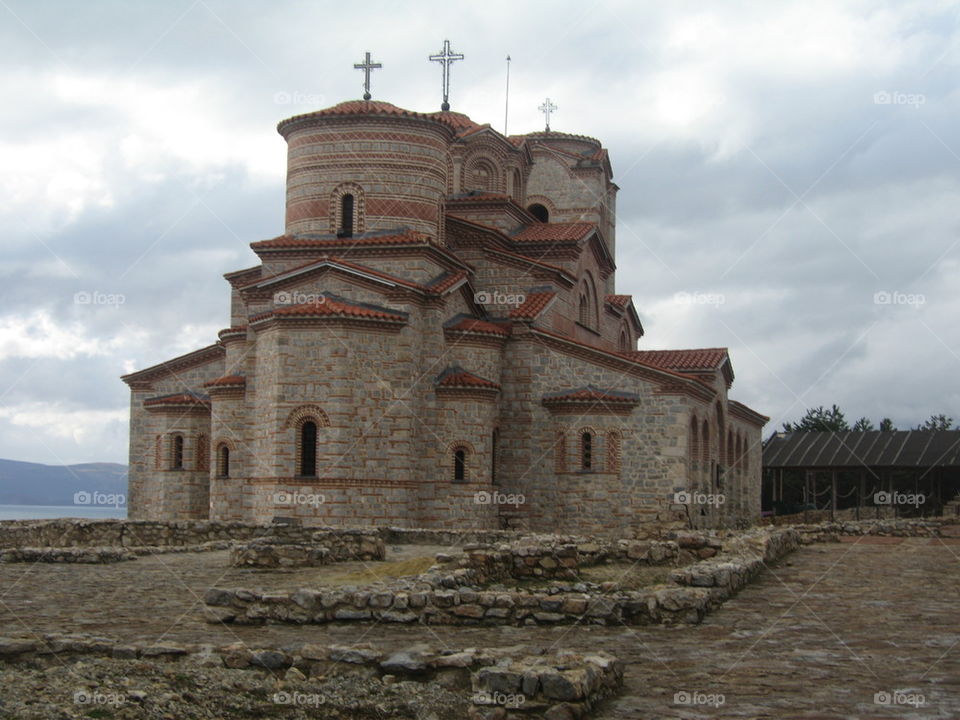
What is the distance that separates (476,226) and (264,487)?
9379 millimetres

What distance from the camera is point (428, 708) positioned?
22.5 feet

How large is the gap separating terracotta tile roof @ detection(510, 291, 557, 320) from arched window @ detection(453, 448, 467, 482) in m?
3.78

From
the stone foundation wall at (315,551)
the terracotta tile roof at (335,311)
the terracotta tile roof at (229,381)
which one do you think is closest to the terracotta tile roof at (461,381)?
the terracotta tile roof at (335,311)

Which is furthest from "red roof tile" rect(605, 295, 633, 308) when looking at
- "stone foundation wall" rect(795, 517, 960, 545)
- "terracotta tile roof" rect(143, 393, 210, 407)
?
"terracotta tile roof" rect(143, 393, 210, 407)

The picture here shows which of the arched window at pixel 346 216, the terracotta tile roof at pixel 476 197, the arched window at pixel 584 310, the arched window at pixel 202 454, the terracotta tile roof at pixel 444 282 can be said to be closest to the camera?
the terracotta tile roof at pixel 444 282

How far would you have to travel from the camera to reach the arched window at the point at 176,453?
26.7m

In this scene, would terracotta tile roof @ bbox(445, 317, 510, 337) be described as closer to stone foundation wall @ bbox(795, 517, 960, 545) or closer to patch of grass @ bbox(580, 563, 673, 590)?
stone foundation wall @ bbox(795, 517, 960, 545)

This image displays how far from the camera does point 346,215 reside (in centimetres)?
2545

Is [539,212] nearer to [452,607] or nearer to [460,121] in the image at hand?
[460,121]

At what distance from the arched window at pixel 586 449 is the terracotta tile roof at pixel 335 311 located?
5189mm

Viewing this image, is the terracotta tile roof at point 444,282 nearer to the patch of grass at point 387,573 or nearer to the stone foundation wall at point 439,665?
the patch of grass at point 387,573

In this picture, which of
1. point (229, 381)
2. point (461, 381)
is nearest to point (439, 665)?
point (461, 381)

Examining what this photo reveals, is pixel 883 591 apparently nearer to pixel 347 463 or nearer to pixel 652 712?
pixel 652 712

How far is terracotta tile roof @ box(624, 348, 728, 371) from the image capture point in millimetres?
28438
